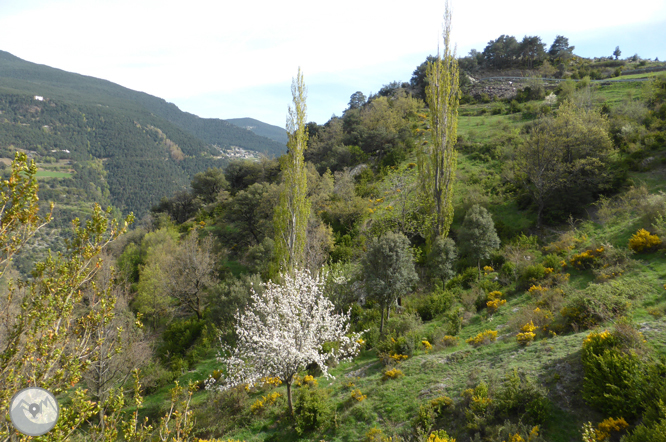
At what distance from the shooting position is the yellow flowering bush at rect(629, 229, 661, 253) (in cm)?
1230

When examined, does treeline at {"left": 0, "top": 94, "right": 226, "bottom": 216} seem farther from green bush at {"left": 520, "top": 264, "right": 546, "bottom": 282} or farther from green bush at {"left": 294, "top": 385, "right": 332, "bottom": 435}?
green bush at {"left": 520, "top": 264, "right": 546, "bottom": 282}

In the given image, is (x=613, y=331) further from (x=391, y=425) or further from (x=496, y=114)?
(x=496, y=114)

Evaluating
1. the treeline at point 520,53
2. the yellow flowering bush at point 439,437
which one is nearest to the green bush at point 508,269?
the yellow flowering bush at point 439,437

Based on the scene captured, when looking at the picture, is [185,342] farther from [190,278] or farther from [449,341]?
[449,341]

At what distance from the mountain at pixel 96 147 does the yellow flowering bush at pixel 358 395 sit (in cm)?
10174

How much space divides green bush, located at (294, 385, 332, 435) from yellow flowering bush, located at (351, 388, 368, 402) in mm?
912

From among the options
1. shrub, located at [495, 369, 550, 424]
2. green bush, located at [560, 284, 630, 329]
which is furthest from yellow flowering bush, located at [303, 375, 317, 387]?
green bush, located at [560, 284, 630, 329]

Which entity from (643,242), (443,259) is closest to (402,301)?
(443,259)

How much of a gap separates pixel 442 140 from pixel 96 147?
15929 centimetres

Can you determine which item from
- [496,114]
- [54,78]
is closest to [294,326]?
[496,114]

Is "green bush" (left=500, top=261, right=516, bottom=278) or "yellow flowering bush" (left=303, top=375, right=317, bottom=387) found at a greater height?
"green bush" (left=500, top=261, right=516, bottom=278)

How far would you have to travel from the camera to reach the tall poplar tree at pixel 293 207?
16.7 meters

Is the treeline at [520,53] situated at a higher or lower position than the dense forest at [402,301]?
higher

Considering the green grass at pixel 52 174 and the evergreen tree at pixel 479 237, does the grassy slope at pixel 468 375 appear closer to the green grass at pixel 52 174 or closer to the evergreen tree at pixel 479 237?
the evergreen tree at pixel 479 237
